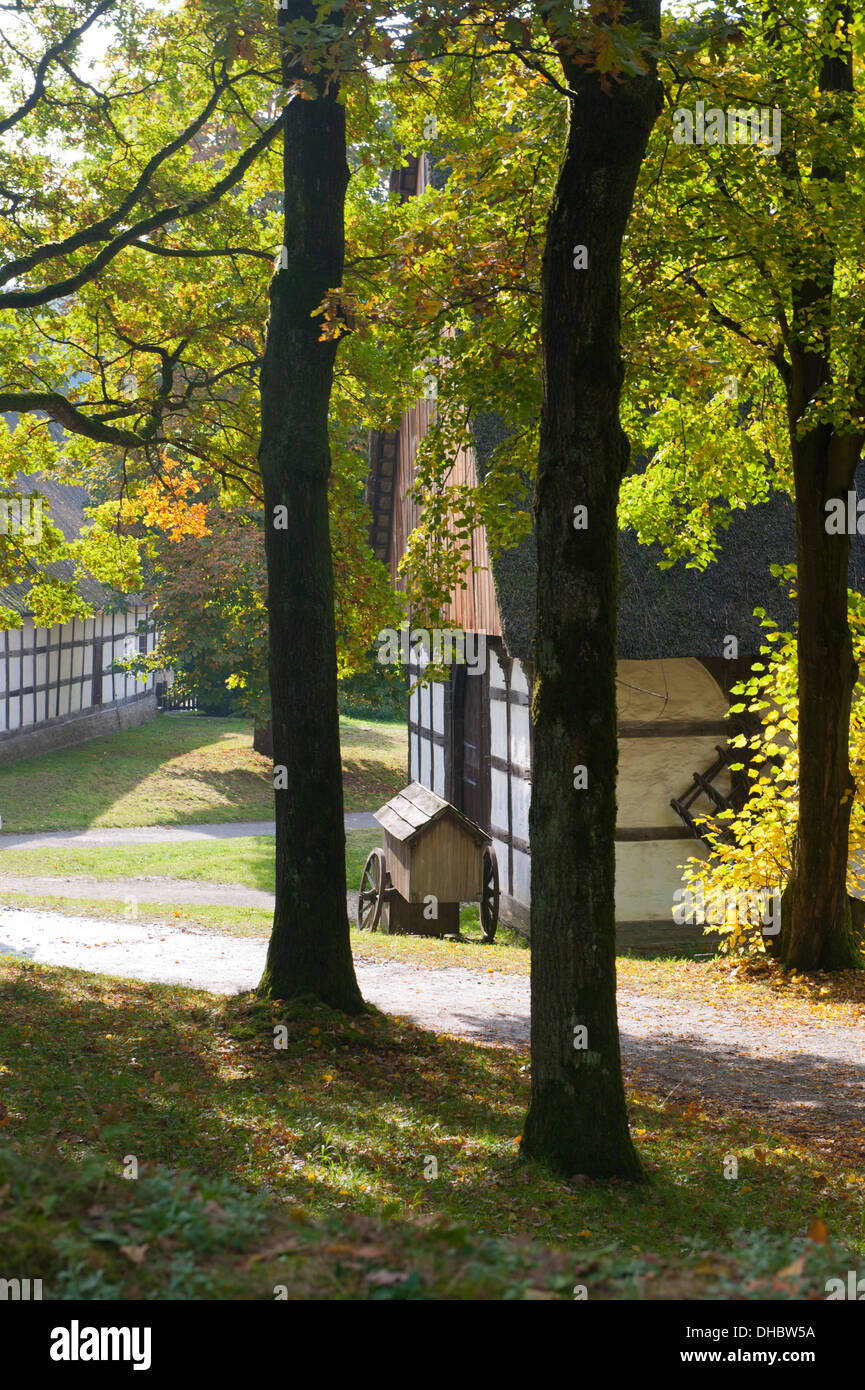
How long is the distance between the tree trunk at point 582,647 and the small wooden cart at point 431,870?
29.6 feet

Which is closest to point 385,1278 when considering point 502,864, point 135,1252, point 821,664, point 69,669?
point 135,1252

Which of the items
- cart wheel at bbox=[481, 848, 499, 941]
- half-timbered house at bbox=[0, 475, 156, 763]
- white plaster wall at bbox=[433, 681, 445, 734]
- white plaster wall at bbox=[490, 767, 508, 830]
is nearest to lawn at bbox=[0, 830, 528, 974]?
cart wheel at bbox=[481, 848, 499, 941]

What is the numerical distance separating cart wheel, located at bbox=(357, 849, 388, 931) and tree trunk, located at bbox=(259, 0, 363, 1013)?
7828mm

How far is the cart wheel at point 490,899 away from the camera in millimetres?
15438

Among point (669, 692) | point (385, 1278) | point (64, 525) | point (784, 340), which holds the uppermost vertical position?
point (64, 525)

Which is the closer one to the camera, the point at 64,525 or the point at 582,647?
the point at 582,647

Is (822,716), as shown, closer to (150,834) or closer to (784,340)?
(784,340)

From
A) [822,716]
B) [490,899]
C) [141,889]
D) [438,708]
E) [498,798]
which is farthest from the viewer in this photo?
[438,708]

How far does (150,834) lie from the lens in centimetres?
2434

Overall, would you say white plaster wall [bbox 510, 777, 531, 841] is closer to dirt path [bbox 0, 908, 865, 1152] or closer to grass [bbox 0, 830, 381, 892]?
dirt path [bbox 0, 908, 865, 1152]

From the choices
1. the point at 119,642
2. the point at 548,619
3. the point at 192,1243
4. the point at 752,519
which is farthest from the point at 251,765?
the point at 192,1243

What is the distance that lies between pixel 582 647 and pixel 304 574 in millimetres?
3299

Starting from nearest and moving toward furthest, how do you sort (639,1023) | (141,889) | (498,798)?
(639,1023), (498,798), (141,889)

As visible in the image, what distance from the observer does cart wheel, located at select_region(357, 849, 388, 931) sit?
54.2 ft
